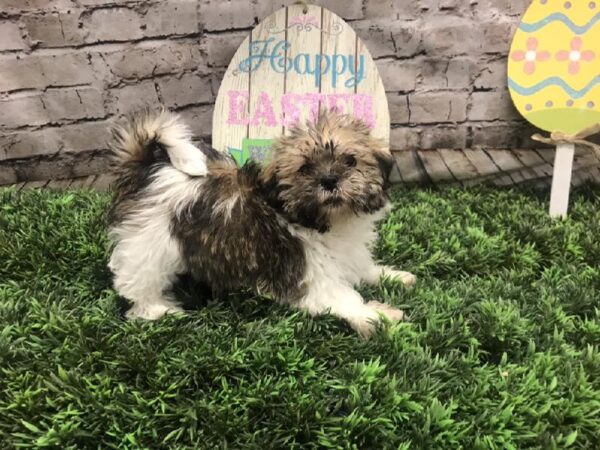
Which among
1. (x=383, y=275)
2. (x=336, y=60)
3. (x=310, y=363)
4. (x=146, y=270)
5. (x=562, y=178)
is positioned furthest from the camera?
(x=336, y=60)

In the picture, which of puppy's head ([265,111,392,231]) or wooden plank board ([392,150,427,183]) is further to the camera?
wooden plank board ([392,150,427,183])

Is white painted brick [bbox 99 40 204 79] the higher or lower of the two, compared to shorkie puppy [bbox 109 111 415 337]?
higher

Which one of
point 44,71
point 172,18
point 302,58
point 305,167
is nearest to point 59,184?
point 44,71

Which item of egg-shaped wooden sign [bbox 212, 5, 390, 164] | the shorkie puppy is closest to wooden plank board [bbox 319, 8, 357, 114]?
egg-shaped wooden sign [bbox 212, 5, 390, 164]

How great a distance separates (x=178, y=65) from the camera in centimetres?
350

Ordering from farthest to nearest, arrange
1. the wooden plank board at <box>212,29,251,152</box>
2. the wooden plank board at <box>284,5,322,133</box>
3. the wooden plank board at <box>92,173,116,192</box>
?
the wooden plank board at <box>92,173,116,192</box> → the wooden plank board at <box>212,29,251,152</box> → the wooden plank board at <box>284,5,322,133</box>

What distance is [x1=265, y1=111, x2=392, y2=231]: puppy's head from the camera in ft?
6.20

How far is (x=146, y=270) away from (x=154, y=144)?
537 millimetres

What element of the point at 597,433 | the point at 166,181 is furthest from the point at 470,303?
the point at 166,181

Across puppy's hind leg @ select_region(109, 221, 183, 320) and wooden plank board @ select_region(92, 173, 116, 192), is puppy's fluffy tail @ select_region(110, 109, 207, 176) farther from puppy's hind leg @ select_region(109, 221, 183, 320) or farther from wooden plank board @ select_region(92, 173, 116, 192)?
wooden plank board @ select_region(92, 173, 116, 192)

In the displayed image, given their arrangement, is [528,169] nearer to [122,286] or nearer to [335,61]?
[335,61]

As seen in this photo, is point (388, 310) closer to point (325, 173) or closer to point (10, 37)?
point (325, 173)

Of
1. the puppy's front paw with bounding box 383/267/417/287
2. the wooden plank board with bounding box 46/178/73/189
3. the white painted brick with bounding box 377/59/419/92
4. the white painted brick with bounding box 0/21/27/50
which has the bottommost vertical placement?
the puppy's front paw with bounding box 383/267/417/287

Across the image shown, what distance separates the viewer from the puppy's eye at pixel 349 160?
6.40 feet
